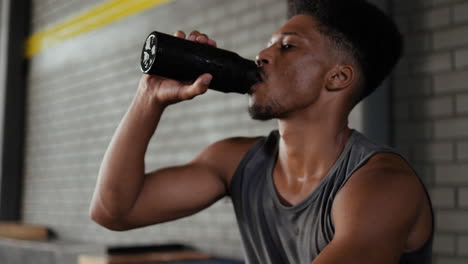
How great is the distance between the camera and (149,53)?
63.5 inches

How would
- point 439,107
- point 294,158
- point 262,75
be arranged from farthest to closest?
point 439,107, point 294,158, point 262,75

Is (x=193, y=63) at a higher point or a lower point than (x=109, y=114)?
higher

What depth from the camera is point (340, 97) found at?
183cm

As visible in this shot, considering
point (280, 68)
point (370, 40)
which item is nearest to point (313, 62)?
point (280, 68)

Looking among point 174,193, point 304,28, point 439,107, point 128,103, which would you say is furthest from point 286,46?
point 128,103

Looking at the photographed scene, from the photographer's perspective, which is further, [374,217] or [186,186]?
[186,186]

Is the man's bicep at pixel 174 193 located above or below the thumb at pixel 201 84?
below

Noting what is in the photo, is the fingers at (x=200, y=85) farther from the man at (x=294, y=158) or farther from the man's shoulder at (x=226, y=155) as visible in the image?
the man's shoulder at (x=226, y=155)

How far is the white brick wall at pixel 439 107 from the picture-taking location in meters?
2.74

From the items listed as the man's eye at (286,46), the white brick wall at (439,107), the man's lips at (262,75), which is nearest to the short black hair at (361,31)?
the man's eye at (286,46)

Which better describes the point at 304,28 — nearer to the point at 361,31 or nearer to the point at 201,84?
the point at 361,31

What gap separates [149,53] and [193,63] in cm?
12

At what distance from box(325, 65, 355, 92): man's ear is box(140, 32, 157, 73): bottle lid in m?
0.52

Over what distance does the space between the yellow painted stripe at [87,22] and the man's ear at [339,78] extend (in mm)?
3014
